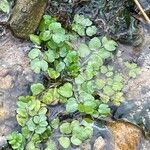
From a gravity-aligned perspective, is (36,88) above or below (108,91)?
above

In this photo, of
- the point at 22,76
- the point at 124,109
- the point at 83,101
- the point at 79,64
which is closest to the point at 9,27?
the point at 22,76

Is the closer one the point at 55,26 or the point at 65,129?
the point at 65,129

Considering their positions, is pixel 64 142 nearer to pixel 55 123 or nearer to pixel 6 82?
pixel 55 123

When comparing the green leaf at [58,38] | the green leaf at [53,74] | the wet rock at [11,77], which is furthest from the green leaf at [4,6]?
the green leaf at [53,74]

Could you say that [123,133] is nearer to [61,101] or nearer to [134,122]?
[134,122]

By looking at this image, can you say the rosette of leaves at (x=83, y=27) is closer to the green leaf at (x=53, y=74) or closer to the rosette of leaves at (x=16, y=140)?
the green leaf at (x=53, y=74)

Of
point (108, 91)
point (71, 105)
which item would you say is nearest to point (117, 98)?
point (108, 91)
